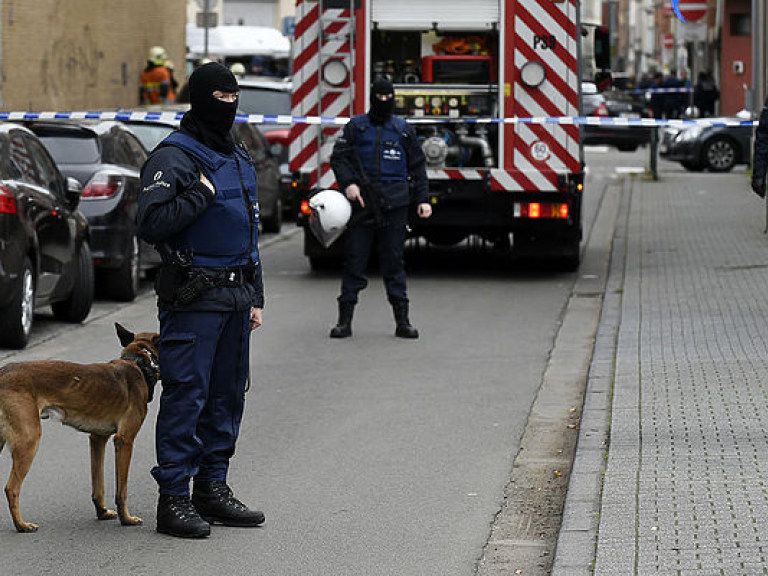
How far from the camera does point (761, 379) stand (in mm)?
9891

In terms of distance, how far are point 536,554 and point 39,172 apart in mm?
7224

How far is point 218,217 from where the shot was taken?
6684mm

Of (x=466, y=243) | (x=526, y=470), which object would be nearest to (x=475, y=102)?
(x=466, y=243)

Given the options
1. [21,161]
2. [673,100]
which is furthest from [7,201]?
[673,100]

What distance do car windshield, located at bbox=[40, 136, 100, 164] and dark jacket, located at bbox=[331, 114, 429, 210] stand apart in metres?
3.05

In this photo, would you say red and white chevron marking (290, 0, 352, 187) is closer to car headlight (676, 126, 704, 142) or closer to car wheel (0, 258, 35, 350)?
car wheel (0, 258, 35, 350)

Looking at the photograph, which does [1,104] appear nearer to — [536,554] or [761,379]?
[761,379]

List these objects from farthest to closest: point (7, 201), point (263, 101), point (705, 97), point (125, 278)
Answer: point (705, 97), point (263, 101), point (125, 278), point (7, 201)

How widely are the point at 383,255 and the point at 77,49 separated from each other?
56.6 feet

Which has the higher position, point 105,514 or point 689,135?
point 689,135

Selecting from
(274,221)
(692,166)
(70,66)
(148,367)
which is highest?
(70,66)

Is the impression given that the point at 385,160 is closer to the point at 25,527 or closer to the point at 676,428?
the point at 676,428

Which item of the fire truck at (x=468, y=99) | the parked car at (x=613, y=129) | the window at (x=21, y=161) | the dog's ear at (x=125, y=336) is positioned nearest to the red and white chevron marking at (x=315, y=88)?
the fire truck at (x=468, y=99)

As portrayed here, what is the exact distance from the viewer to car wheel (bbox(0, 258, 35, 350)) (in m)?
11.7
